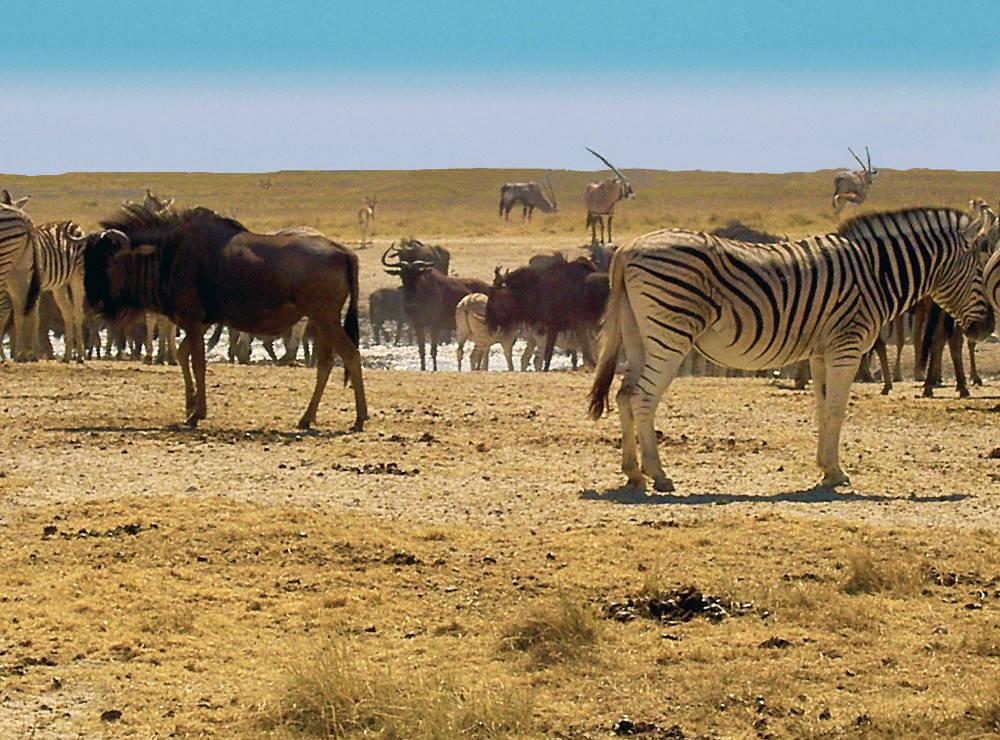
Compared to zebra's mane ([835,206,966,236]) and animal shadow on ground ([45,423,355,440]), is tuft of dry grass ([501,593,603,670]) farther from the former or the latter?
animal shadow on ground ([45,423,355,440])

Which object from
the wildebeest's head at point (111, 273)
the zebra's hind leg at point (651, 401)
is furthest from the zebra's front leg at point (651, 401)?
the wildebeest's head at point (111, 273)

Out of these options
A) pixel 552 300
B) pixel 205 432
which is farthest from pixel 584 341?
pixel 205 432

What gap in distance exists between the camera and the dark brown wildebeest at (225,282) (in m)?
15.0

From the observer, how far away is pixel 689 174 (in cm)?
11969

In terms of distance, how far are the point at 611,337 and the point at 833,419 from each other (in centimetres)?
163

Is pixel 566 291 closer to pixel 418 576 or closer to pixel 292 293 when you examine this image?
pixel 292 293

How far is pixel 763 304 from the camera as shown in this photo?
38.9 feet

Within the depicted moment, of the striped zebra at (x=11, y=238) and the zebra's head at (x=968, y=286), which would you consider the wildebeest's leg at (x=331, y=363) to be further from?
the striped zebra at (x=11, y=238)

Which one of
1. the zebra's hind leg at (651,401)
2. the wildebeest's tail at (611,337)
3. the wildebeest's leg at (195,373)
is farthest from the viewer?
the wildebeest's leg at (195,373)

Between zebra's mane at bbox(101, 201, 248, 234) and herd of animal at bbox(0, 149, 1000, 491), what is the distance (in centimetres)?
1

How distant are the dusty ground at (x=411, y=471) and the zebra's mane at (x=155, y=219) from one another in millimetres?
1675

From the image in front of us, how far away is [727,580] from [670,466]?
3.96 m

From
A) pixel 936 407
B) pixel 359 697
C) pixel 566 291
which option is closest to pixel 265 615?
pixel 359 697

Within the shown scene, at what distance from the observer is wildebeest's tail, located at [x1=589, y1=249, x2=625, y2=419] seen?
1170 centimetres
